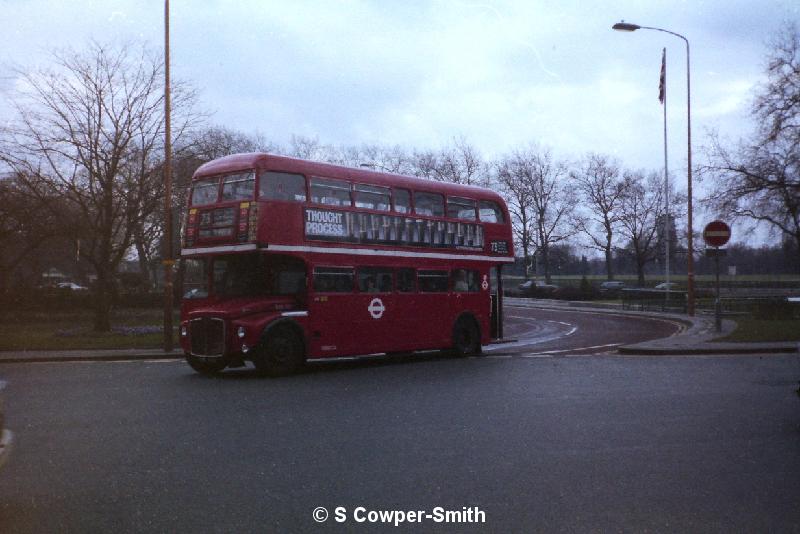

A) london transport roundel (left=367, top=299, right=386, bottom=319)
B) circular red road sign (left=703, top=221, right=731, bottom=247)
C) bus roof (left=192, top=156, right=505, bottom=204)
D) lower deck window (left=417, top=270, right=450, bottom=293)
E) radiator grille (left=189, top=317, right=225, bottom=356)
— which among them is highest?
bus roof (left=192, top=156, right=505, bottom=204)

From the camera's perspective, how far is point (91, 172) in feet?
90.8

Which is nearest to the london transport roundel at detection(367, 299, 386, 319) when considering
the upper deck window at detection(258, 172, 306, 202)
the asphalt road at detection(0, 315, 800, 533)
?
the upper deck window at detection(258, 172, 306, 202)

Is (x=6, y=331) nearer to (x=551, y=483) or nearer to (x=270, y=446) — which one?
(x=270, y=446)

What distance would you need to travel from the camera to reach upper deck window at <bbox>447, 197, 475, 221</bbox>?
19.1m

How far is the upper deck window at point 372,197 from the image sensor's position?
1670 centimetres

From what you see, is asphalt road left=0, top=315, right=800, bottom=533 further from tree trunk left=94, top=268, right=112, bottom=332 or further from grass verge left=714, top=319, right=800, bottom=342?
tree trunk left=94, top=268, right=112, bottom=332

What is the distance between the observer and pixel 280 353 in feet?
49.3

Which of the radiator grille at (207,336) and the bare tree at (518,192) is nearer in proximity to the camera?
the radiator grille at (207,336)

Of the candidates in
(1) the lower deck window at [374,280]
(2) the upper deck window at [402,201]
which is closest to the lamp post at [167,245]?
(1) the lower deck window at [374,280]

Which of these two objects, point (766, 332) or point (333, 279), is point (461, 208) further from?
point (766, 332)

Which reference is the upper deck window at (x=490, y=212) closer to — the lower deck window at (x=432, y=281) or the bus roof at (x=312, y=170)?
the bus roof at (x=312, y=170)

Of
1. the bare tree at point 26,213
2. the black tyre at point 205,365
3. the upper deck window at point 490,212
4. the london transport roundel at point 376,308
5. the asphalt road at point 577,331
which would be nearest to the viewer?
the black tyre at point 205,365

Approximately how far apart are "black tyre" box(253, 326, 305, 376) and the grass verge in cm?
1225

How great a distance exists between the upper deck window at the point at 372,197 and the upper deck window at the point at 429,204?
923mm
